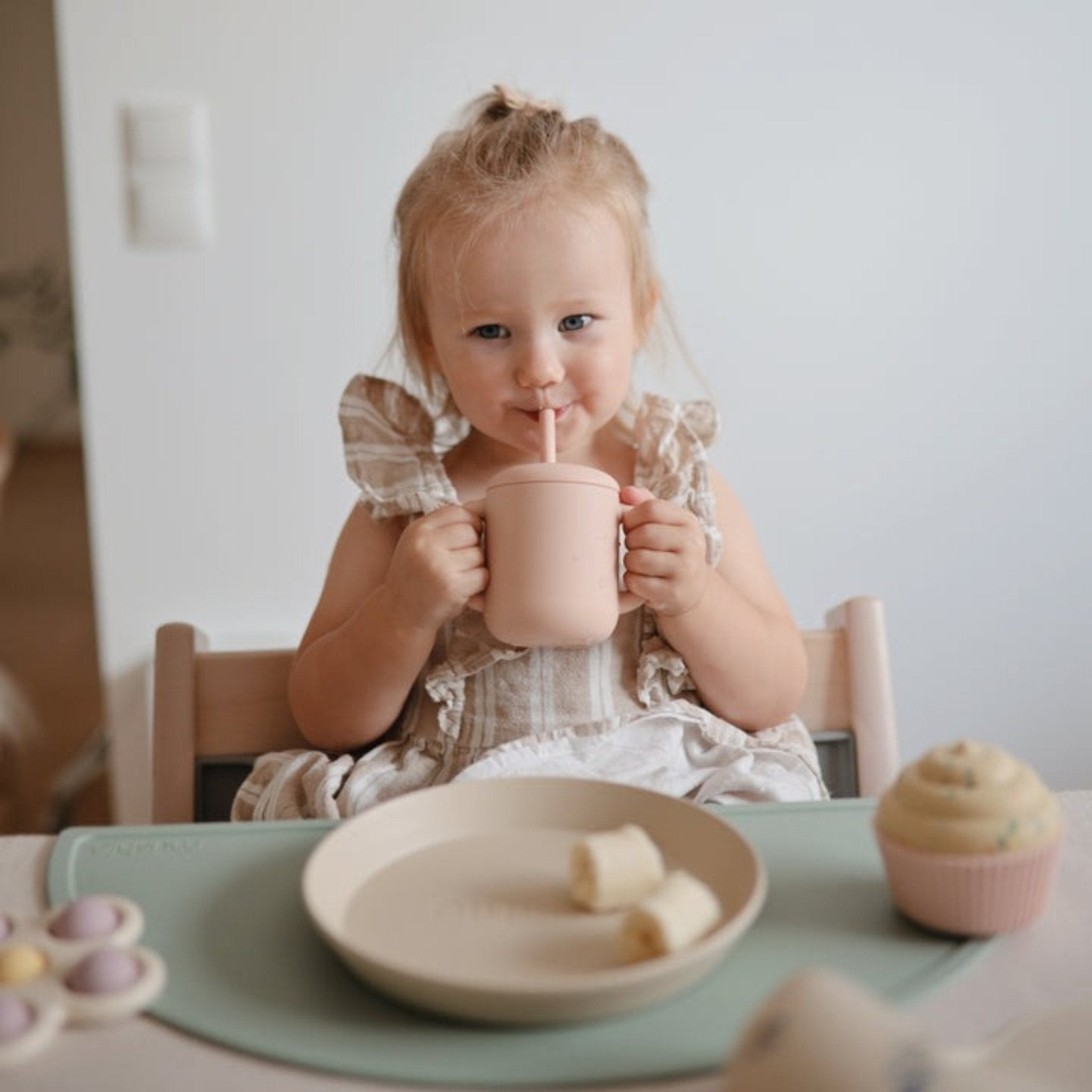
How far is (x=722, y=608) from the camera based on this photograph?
3.41ft

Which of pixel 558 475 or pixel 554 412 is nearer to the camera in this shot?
pixel 558 475

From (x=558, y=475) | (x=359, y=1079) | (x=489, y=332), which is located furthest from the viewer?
(x=489, y=332)

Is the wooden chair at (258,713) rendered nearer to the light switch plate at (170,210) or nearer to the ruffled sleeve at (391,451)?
the ruffled sleeve at (391,451)

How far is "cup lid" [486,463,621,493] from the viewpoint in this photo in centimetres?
82

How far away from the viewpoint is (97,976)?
0.57 metres

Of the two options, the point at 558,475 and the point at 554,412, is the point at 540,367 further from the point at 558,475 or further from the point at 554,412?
the point at 558,475

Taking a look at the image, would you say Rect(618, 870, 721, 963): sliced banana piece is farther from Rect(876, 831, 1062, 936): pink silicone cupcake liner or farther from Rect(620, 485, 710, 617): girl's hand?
Rect(620, 485, 710, 617): girl's hand

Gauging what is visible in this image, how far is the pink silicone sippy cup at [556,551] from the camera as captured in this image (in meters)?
0.82

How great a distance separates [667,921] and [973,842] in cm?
15

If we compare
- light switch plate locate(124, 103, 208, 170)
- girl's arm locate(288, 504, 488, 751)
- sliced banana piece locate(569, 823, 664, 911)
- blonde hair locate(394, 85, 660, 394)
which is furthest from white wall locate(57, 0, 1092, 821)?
sliced banana piece locate(569, 823, 664, 911)

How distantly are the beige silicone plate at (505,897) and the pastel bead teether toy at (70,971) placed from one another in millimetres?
83

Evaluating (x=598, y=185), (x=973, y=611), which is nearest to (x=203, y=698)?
(x=598, y=185)

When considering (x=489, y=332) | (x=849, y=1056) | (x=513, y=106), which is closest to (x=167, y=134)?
(x=513, y=106)

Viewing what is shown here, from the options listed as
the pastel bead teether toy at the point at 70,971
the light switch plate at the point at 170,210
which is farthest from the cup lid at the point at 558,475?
the light switch plate at the point at 170,210
